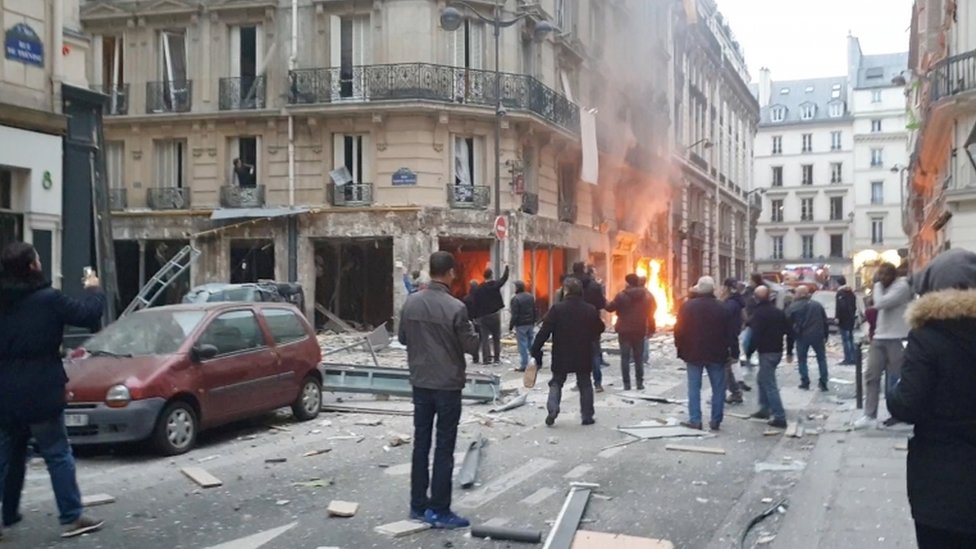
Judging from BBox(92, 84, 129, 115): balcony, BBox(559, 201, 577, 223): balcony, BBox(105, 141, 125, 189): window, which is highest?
BBox(92, 84, 129, 115): balcony

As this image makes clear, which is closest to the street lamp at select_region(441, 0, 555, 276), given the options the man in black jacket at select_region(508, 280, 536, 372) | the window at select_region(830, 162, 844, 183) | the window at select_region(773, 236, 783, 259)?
the man in black jacket at select_region(508, 280, 536, 372)

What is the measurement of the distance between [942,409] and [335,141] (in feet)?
82.0

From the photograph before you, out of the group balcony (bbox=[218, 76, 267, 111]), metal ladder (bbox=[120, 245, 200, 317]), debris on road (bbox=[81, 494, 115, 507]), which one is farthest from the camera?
Result: balcony (bbox=[218, 76, 267, 111])

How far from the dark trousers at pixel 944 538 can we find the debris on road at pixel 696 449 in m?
5.81

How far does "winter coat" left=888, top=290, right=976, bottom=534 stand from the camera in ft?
10.6

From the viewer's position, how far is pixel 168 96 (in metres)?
28.3

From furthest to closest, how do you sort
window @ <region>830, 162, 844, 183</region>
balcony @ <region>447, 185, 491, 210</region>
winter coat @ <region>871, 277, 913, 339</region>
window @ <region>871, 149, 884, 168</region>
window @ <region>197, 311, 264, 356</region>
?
window @ <region>830, 162, 844, 183</region> → window @ <region>871, 149, 884, 168</region> → balcony @ <region>447, 185, 491, 210</region> → window @ <region>197, 311, 264, 356</region> → winter coat @ <region>871, 277, 913, 339</region>

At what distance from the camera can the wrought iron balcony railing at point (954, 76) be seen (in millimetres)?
18922

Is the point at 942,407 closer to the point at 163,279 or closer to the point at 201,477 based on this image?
the point at 201,477

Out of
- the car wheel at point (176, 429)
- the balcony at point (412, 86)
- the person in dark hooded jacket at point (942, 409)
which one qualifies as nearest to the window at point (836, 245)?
the balcony at point (412, 86)

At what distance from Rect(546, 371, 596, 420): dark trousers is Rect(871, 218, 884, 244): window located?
2831 inches

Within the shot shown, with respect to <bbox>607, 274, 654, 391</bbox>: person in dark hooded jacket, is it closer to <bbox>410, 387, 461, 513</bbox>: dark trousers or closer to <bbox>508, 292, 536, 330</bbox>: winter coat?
<bbox>508, 292, 536, 330</bbox>: winter coat

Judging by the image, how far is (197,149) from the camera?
28.0 meters

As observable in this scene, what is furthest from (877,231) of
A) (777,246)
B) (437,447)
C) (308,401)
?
(437,447)
